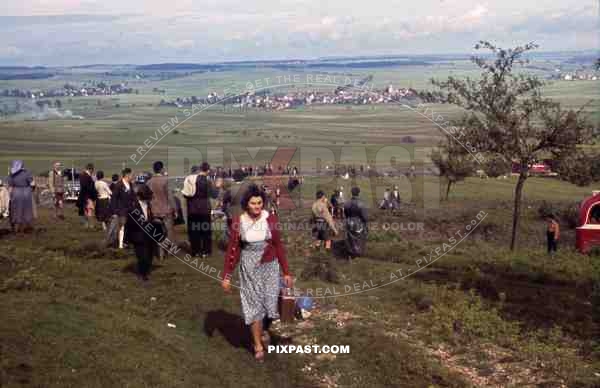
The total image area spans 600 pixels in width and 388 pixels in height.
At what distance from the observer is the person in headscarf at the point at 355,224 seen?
14070 millimetres

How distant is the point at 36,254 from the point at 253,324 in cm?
660

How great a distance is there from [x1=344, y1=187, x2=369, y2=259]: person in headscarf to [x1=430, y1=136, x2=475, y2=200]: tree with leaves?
5.08 metres

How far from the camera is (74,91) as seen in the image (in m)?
100

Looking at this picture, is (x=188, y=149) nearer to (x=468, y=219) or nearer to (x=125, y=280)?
(x=468, y=219)

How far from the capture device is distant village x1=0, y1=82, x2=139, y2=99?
95875 mm

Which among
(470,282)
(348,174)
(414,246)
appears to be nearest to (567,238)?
(414,246)

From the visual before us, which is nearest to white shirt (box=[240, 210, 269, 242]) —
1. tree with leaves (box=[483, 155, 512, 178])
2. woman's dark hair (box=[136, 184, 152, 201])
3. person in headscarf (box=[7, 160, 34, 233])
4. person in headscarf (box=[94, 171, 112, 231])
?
woman's dark hair (box=[136, 184, 152, 201])

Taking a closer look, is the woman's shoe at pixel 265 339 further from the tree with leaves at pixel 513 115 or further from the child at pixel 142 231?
the tree with leaves at pixel 513 115

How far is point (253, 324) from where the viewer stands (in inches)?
307

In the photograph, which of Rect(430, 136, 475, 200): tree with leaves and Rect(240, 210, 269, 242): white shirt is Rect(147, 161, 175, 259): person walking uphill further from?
Rect(430, 136, 475, 200): tree with leaves

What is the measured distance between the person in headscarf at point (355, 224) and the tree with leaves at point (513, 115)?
4715mm

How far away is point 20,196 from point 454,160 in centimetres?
1359

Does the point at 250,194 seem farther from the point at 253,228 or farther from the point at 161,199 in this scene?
the point at 161,199

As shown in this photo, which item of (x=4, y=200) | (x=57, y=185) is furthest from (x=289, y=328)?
(x=57, y=185)
